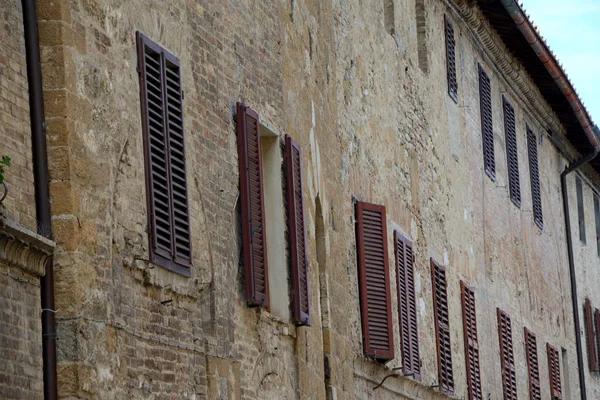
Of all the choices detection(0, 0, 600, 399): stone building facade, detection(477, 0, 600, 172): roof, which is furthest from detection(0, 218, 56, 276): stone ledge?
detection(477, 0, 600, 172): roof

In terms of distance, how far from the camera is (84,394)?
812 centimetres

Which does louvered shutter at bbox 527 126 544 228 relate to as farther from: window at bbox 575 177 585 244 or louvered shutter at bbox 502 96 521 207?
window at bbox 575 177 585 244

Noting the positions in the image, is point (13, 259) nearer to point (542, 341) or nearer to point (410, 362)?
point (410, 362)

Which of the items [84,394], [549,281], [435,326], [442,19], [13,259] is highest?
[442,19]

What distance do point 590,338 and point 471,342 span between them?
8812 millimetres

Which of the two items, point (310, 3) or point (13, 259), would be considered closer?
point (13, 259)

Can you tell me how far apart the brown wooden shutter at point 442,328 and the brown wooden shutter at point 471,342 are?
32.7 inches

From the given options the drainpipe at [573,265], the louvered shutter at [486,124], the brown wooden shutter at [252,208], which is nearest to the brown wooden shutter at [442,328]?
the louvered shutter at [486,124]

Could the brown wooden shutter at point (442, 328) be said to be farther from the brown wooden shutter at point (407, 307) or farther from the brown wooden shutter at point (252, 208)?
the brown wooden shutter at point (252, 208)

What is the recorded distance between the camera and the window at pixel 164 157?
30.5ft

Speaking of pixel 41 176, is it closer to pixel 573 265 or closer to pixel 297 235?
pixel 297 235

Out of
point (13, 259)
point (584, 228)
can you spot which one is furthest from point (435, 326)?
point (584, 228)

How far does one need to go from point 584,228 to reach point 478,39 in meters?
7.85

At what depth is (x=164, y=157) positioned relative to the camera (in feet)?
31.2
